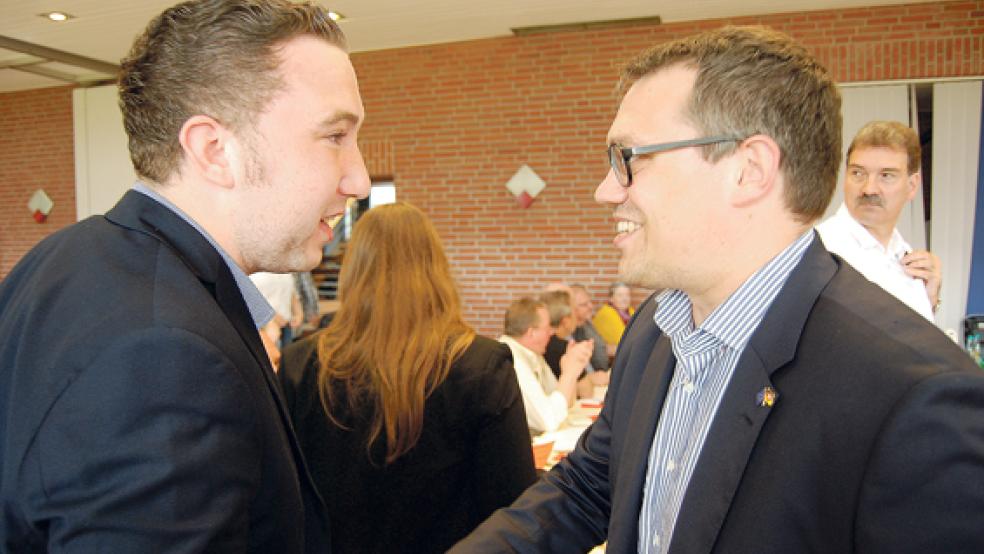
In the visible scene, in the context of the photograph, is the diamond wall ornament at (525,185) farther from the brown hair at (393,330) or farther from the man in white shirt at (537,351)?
the brown hair at (393,330)

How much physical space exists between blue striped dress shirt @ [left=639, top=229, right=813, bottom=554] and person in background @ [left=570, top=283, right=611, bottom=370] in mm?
4450

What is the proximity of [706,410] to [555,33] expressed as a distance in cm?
693

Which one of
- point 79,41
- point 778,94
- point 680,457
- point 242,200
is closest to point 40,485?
point 242,200

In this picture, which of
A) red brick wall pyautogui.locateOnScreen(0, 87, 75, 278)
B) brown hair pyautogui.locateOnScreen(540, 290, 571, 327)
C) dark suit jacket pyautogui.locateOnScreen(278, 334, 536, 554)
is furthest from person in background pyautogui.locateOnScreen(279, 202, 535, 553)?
red brick wall pyautogui.locateOnScreen(0, 87, 75, 278)

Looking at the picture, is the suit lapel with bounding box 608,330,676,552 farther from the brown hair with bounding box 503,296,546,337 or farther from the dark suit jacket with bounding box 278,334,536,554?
the brown hair with bounding box 503,296,546,337

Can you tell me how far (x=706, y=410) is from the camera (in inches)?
52.2

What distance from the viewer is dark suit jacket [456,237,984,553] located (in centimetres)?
97

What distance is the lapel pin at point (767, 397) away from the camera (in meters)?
1.16

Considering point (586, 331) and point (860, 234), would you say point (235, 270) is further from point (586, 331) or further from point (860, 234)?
point (586, 331)

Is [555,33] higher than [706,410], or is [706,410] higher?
[555,33]

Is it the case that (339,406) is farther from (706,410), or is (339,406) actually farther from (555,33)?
(555,33)

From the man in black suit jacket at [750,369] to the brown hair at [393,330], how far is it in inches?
25.3

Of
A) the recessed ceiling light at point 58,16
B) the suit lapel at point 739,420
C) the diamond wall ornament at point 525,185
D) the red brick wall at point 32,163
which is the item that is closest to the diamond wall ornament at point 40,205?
the red brick wall at point 32,163

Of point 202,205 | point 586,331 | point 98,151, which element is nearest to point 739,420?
point 202,205
